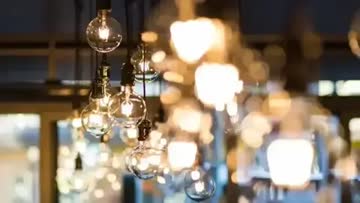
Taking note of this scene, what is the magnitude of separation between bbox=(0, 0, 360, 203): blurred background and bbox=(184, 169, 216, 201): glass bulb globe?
2071 mm

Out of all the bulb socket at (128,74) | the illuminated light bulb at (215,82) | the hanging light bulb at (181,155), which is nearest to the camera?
the bulb socket at (128,74)

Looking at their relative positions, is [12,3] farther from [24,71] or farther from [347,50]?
[347,50]

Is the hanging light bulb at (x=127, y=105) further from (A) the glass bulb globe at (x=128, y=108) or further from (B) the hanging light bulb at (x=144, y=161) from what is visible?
(B) the hanging light bulb at (x=144, y=161)

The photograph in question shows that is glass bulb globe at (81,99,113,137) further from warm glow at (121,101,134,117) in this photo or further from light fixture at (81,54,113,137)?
warm glow at (121,101,134,117)

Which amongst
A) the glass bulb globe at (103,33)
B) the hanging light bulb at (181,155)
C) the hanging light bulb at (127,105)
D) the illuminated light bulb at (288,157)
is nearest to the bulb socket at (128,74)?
the hanging light bulb at (127,105)

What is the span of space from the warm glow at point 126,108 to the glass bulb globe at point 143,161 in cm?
30

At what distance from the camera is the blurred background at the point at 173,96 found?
581 cm

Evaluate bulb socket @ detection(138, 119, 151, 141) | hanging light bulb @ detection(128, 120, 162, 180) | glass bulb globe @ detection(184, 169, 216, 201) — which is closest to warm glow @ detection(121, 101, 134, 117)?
bulb socket @ detection(138, 119, 151, 141)

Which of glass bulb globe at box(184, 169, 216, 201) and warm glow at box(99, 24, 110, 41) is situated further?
glass bulb globe at box(184, 169, 216, 201)

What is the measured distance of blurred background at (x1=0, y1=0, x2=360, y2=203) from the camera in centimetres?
581

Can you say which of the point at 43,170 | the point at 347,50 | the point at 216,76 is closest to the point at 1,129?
the point at 43,170

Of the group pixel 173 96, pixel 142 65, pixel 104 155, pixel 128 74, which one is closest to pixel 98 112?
pixel 142 65

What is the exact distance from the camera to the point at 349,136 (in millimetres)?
6191

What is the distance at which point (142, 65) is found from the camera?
3189mm
